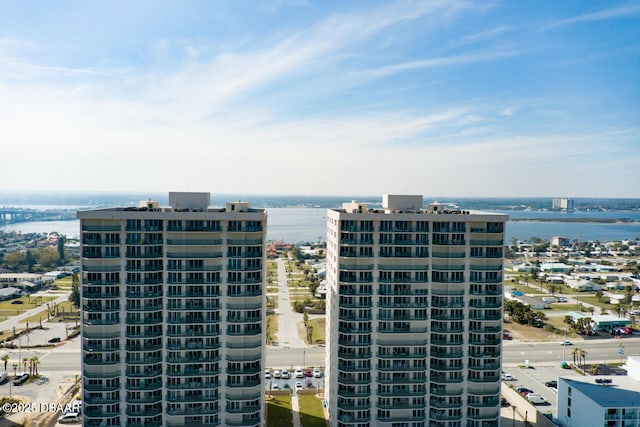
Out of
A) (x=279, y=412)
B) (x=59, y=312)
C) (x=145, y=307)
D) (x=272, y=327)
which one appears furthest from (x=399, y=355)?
(x=59, y=312)

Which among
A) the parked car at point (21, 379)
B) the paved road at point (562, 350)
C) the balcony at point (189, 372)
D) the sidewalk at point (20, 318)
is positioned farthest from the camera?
the sidewalk at point (20, 318)

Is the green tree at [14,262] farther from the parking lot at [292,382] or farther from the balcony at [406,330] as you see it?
the balcony at [406,330]

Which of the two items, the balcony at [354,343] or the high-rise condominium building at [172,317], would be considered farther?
the balcony at [354,343]

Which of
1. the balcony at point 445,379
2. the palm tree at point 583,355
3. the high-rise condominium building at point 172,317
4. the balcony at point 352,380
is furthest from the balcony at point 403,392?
the palm tree at point 583,355

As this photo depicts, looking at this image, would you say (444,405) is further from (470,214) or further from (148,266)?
(148,266)

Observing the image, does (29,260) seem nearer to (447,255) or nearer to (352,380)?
(352,380)

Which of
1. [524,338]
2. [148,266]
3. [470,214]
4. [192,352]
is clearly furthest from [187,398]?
[524,338]
